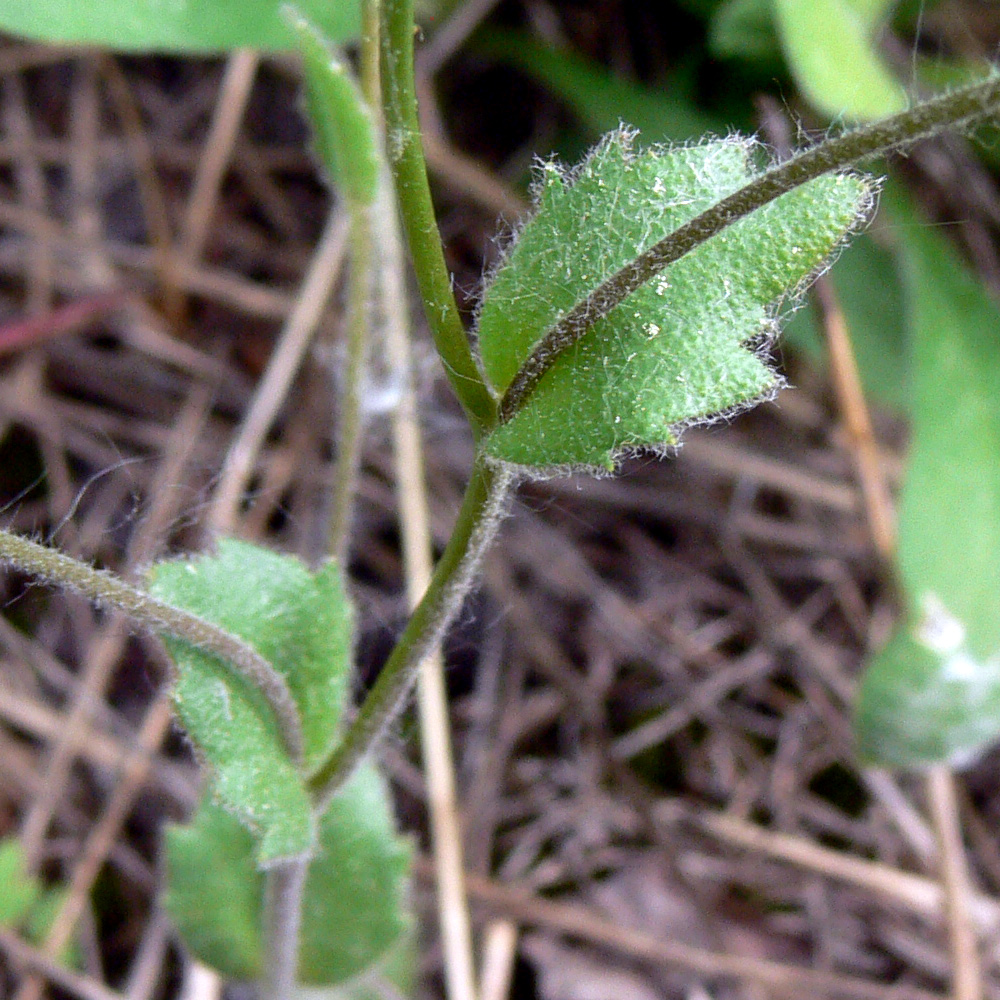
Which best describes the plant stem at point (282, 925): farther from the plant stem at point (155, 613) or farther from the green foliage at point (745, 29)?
the green foliage at point (745, 29)

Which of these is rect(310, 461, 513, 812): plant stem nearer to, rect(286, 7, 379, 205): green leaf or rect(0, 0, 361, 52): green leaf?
rect(286, 7, 379, 205): green leaf

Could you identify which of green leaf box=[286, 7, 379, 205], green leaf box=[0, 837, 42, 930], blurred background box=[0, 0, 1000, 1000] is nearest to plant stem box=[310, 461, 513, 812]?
green leaf box=[286, 7, 379, 205]

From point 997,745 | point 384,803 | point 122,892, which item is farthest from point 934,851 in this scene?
point 122,892

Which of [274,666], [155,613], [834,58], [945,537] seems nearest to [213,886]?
[274,666]

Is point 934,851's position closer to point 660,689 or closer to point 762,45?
point 660,689

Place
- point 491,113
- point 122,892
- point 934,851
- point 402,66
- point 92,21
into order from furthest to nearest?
point 491,113 < point 934,851 < point 122,892 < point 92,21 < point 402,66

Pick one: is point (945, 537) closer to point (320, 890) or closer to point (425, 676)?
point (425, 676)
